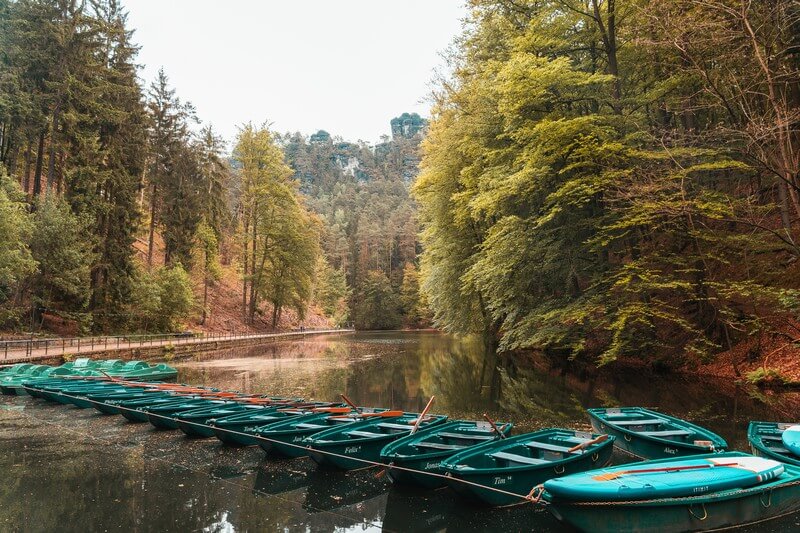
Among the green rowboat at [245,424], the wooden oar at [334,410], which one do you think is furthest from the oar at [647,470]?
the wooden oar at [334,410]

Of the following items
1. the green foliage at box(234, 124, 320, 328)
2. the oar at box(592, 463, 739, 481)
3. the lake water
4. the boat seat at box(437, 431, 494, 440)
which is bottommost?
the lake water

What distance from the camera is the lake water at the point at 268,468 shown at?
5.90 meters

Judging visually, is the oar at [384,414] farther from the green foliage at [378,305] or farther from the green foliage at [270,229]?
the green foliage at [378,305]

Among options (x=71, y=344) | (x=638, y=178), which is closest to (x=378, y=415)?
(x=638, y=178)

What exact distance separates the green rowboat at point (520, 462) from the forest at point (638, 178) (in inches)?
308

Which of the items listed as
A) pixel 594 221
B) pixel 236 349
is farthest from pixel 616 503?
pixel 236 349

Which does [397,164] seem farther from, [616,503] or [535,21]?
[616,503]

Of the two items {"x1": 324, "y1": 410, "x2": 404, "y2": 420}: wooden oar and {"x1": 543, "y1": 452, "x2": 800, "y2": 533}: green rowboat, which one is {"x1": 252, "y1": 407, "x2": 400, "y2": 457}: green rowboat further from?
{"x1": 543, "y1": 452, "x2": 800, "y2": 533}: green rowboat

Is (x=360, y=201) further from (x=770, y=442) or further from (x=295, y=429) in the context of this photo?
(x=770, y=442)

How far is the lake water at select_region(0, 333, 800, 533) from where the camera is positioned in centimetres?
590

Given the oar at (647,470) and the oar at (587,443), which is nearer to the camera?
the oar at (647,470)

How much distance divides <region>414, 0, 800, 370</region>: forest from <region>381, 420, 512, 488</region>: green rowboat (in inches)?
312

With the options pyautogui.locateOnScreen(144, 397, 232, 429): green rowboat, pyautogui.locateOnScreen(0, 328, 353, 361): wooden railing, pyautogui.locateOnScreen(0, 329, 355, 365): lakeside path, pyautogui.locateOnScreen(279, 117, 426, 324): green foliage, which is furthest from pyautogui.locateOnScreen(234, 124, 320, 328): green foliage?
pyautogui.locateOnScreen(144, 397, 232, 429): green rowboat

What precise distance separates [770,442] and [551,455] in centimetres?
361
